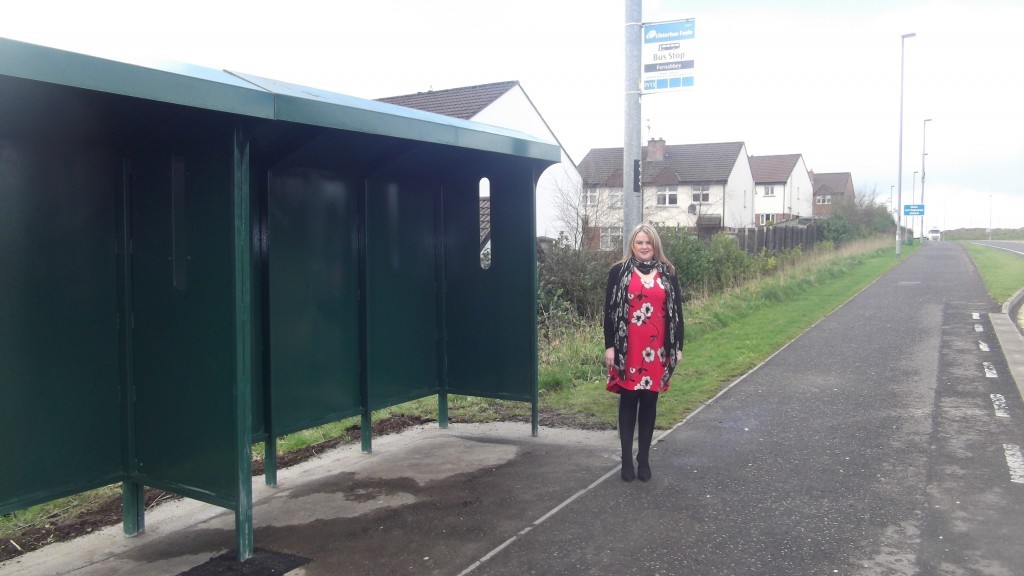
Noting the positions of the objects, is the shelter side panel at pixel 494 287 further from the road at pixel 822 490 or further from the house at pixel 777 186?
the house at pixel 777 186

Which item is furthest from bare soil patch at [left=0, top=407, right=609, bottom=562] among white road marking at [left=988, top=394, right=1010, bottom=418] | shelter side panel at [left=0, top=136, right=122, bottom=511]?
white road marking at [left=988, top=394, right=1010, bottom=418]

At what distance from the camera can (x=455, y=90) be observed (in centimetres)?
2827

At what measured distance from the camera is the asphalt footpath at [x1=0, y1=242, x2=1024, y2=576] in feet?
14.0

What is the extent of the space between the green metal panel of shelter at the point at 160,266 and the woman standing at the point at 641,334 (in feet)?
4.70

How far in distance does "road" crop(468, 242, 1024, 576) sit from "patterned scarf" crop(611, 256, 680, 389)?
2.70ft

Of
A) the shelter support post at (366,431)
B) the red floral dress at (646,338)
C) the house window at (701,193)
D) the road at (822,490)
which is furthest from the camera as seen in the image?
the house window at (701,193)

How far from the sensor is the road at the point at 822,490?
167 inches

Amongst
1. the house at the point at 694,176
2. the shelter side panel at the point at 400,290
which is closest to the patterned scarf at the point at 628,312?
the shelter side panel at the point at 400,290

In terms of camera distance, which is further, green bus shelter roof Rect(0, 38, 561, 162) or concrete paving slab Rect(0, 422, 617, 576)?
concrete paving slab Rect(0, 422, 617, 576)

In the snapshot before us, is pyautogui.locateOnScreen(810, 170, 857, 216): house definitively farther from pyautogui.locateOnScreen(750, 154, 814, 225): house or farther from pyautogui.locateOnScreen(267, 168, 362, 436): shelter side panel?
Answer: pyautogui.locateOnScreen(267, 168, 362, 436): shelter side panel

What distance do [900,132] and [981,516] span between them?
3837cm

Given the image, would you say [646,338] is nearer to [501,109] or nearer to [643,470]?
[643,470]

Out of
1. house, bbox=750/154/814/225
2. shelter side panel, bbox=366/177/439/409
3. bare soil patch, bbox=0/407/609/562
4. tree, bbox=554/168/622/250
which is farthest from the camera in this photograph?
house, bbox=750/154/814/225

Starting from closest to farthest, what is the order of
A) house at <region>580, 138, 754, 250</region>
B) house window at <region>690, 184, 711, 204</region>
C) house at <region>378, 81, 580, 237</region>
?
house at <region>378, 81, 580, 237</region>, house at <region>580, 138, 754, 250</region>, house window at <region>690, 184, 711, 204</region>
